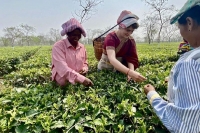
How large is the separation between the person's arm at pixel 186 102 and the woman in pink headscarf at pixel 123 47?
0.96 metres

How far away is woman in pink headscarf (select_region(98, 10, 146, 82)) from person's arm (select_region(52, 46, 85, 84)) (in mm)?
462

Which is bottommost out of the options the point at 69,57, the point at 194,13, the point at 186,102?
the point at 186,102

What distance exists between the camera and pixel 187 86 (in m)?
0.91

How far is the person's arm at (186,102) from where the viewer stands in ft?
2.90

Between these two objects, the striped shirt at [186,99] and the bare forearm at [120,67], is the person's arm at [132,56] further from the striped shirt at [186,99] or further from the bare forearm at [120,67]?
the striped shirt at [186,99]

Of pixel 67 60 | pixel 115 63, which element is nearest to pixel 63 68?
pixel 67 60

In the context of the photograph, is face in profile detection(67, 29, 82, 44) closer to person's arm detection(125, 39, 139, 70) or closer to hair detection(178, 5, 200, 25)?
person's arm detection(125, 39, 139, 70)

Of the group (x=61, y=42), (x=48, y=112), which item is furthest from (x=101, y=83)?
(x=48, y=112)

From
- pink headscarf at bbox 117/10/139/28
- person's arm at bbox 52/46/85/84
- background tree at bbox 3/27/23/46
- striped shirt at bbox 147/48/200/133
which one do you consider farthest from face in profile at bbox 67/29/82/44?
background tree at bbox 3/27/23/46

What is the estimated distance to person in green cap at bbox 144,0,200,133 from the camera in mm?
892

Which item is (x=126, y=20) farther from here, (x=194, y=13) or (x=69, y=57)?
(x=194, y=13)

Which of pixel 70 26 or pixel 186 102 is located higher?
pixel 70 26

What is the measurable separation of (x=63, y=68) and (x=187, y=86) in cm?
158

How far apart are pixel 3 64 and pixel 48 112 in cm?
732
